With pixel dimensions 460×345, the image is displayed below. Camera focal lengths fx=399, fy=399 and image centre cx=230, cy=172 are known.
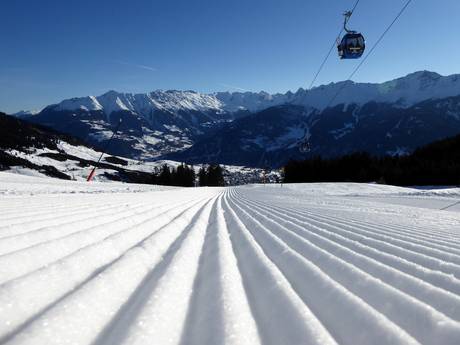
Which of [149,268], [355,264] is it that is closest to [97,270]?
[149,268]

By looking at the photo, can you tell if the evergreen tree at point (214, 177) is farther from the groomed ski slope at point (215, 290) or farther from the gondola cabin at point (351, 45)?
the groomed ski slope at point (215, 290)

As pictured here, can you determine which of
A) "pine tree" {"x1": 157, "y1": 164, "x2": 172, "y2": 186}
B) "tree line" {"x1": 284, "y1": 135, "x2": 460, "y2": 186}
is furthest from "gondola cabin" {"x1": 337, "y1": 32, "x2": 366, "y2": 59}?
"pine tree" {"x1": 157, "y1": 164, "x2": 172, "y2": 186}

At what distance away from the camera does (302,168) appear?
96812mm

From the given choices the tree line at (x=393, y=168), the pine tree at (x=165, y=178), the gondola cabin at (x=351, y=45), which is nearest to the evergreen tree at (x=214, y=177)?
the pine tree at (x=165, y=178)

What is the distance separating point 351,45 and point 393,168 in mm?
57332

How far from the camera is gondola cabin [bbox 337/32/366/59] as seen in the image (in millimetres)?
18766

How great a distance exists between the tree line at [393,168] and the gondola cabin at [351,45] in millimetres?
37533

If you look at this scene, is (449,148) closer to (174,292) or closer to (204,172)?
(204,172)

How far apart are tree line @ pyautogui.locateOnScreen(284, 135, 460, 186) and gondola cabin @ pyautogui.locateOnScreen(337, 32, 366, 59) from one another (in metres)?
37.5

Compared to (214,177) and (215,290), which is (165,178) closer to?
(214,177)

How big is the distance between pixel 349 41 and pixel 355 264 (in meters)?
17.4

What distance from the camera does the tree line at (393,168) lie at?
58000mm

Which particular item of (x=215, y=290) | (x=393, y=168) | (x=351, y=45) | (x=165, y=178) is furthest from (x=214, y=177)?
(x=215, y=290)

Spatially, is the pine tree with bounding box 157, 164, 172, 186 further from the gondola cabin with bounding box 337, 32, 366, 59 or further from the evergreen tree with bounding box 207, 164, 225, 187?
the gondola cabin with bounding box 337, 32, 366, 59
